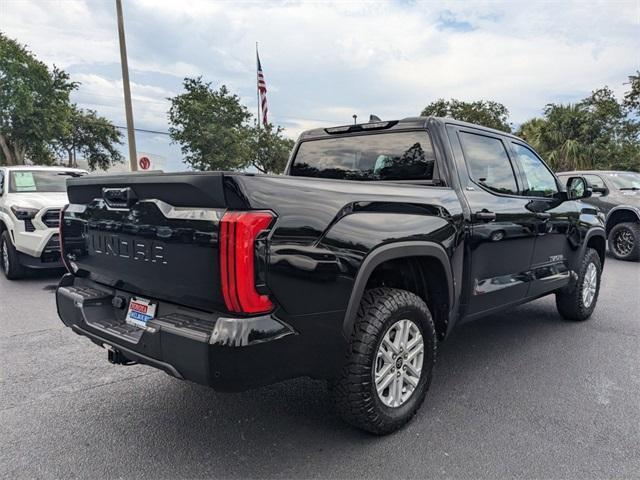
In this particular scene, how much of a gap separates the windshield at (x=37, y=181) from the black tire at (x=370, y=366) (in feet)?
21.5

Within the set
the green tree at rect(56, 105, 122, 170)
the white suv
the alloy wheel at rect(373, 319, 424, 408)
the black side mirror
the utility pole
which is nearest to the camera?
the alloy wheel at rect(373, 319, 424, 408)

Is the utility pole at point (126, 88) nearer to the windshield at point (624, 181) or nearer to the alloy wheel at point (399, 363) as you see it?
the windshield at point (624, 181)

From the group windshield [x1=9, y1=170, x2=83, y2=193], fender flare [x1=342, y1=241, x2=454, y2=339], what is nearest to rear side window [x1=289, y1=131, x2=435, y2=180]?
fender flare [x1=342, y1=241, x2=454, y2=339]

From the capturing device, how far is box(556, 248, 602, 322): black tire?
4.92 metres

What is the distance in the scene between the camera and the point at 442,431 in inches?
112

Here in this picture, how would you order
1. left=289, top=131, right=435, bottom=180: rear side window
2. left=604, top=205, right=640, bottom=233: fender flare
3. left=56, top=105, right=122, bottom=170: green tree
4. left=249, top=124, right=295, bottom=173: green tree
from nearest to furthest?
1. left=289, top=131, right=435, bottom=180: rear side window
2. left=604, top=205, right=640, bottom=233: fender flare
3. left=249, top=124, right=295, bottom=173: green tree
4. left=56, top=105, right=122, bottom=170: green tree

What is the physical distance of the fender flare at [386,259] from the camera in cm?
246

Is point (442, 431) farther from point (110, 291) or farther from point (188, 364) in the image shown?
point (110, 291)

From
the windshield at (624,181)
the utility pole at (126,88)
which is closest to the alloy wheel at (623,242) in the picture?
the windshield at (624,181)

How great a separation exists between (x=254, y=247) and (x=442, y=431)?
167 centimetres

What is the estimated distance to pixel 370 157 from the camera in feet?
12.2

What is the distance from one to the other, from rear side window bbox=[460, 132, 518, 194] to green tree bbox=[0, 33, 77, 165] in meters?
24.2

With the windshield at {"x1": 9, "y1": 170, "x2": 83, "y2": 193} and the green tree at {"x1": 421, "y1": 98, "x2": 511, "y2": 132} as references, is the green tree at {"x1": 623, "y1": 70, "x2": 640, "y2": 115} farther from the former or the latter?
the windshield at {"x1": 9, "y1": 170, "x2": 83, "y2": 193}

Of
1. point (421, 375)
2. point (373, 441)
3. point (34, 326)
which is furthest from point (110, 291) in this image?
point (34, 326)
